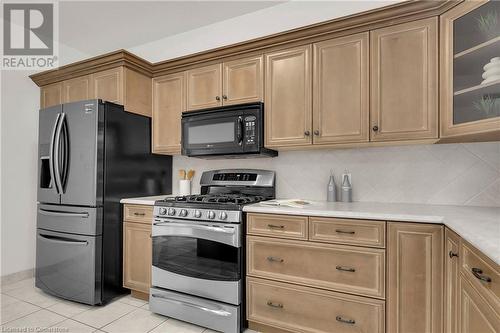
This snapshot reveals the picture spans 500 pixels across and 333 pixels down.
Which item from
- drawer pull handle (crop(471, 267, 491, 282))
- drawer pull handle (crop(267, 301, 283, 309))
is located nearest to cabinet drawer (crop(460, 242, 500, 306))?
drawer pull handle (crop(471, 267, 491, 282))

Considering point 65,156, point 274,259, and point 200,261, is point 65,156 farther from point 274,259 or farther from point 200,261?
point 274,259

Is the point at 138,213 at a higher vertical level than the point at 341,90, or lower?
lower

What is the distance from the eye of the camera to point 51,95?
10.00ft

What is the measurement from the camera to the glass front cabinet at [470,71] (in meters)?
1.46

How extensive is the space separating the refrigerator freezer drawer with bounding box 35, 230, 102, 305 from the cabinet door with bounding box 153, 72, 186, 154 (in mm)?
1069

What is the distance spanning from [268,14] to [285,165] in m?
1.49

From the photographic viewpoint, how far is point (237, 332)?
1.89m

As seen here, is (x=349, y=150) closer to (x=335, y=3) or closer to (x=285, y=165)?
(x=285, y=165)

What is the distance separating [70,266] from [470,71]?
3354mm

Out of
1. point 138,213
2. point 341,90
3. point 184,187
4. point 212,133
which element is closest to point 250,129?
point 212,133

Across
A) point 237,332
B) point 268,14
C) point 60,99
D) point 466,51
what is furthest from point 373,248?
point 60,99

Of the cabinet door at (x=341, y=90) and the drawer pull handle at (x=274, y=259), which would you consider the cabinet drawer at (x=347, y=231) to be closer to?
the drawer pull handle at (x=274, y=259)

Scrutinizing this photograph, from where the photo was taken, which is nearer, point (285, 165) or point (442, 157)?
point (442, 157)

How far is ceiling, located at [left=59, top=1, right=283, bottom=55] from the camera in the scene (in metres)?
2.60
